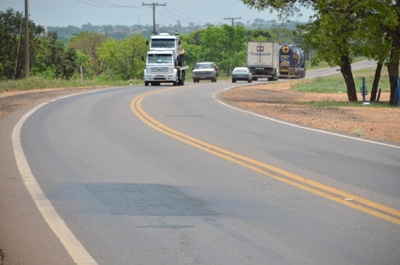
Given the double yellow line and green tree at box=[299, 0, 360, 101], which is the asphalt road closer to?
the double yellow line

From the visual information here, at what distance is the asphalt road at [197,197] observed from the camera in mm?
6824

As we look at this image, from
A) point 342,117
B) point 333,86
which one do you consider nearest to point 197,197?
point 342,117

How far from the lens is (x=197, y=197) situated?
31.0 feet

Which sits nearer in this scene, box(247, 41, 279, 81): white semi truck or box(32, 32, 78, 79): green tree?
box(247, 41, 279, 81): white semi truck

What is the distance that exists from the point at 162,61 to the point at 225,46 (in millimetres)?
84162

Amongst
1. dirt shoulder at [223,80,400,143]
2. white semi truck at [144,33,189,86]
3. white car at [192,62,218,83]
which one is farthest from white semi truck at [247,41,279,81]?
dirt shoulder at [223,80,400,143]

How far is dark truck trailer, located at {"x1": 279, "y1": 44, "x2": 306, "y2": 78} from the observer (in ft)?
250

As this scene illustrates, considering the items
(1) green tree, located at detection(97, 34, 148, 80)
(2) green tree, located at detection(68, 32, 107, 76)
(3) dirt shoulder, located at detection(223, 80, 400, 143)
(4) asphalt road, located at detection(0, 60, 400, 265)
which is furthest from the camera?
(2) green tree, located at detection(68, 32, 107, 76)

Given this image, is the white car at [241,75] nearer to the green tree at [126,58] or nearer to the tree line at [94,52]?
the tree line at [94,52]

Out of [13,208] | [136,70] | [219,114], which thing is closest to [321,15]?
[219,114]

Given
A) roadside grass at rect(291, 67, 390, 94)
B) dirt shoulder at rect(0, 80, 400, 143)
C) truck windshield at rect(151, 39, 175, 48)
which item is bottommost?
roadside grass at rect(291, 67, 390, 94)

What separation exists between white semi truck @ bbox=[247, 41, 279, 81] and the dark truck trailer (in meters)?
5.80

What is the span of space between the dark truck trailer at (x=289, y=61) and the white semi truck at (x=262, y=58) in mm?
5802

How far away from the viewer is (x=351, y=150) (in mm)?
14297
